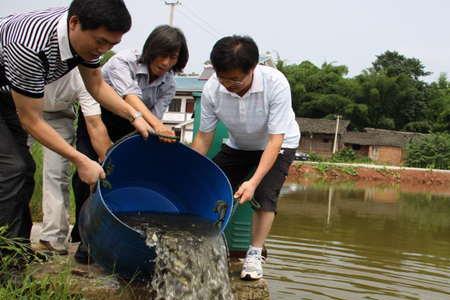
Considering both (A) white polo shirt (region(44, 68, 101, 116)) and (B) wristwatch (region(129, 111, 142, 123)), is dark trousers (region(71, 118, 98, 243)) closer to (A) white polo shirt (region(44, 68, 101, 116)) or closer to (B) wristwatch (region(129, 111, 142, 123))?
(A) white polo shirt (region(44, 68, 101, 116))

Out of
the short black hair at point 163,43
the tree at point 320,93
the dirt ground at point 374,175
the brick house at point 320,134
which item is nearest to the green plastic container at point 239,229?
the short black hair at point 163,43

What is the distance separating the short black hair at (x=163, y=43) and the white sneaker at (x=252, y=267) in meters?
1.13

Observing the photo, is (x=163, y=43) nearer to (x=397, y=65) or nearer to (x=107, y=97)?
(x=107, y=97)

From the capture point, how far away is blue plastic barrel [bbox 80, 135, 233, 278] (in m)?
2.55

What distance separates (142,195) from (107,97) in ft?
2.27

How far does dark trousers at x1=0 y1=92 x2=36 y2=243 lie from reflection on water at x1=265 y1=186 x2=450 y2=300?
2079mm

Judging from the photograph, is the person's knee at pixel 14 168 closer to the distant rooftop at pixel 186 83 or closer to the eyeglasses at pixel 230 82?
the eyeglasses at pixel 230 82

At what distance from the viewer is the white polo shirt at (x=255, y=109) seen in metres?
3.15

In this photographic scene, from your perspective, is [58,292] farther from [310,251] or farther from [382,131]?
[382,131]

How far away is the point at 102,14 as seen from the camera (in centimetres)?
222

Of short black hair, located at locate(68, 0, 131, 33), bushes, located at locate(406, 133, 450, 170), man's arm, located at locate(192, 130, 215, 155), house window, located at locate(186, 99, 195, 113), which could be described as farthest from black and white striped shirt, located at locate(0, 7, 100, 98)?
bushes, located at locate(406, 133, 450, 170)

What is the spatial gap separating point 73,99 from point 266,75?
3.39 feet

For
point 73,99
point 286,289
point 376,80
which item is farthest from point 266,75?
point 376,80

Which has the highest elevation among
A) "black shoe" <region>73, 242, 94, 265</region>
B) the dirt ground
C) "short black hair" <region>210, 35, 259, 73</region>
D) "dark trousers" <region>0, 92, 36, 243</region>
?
"short black hair" <region>210, 35, 259, 73</region>
